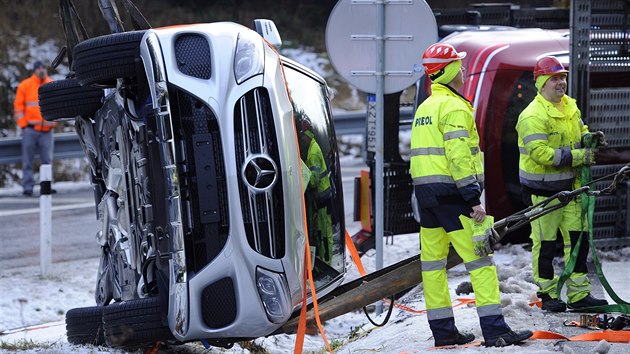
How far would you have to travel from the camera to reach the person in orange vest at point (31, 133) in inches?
627

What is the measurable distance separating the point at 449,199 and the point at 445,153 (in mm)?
262

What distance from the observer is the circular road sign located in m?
8.27

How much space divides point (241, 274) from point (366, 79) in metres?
3.01

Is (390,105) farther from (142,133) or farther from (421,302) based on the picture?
(142,133)

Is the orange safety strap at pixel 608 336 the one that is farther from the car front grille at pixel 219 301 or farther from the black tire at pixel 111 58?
Result: the black tire at pixel 111 58

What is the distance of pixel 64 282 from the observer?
10.4 m

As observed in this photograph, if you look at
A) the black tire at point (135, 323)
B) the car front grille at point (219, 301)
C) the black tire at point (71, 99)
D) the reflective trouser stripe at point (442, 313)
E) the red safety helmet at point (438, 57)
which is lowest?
the reflective trouser stripe at point (442, 313)

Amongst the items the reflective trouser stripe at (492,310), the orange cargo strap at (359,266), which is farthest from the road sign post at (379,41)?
the reflective trouser stripe at (492,310)

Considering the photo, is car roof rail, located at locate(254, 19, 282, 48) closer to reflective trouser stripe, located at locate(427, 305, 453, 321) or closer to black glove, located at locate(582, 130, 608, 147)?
reflective trouser stripe, located at locate(427, 305, 453, 321)

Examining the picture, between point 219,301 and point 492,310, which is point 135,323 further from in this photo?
point 492,310

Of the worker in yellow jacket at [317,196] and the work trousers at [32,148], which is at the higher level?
the worker in yellow jacket at [317,196]

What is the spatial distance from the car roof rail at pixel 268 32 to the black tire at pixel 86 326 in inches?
71.2

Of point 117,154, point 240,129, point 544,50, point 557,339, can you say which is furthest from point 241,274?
point 544,50

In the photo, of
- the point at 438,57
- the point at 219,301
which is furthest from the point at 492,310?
the point at 219,301
